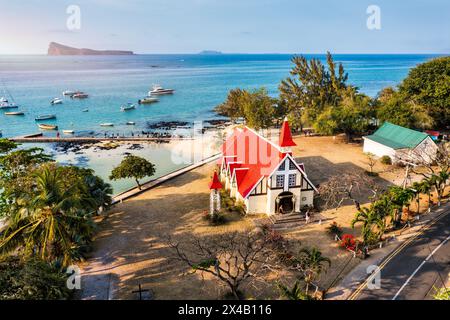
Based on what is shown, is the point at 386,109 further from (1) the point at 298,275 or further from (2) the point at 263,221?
(1) the point at 298,275

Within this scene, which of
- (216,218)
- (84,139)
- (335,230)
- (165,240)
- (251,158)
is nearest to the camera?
(165,240)

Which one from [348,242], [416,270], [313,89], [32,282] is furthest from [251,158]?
[313,89]

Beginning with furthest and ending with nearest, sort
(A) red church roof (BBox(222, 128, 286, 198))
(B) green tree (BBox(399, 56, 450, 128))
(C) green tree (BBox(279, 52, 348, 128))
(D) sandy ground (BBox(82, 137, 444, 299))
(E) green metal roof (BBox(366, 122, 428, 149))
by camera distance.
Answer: (C) green tree (BBox(279, 52, 348, 128)) → (B) green tree (BBox(399, 56, 450, 128)) → (E) green metal roof (BBox(366, 122, 428, 149)) → (A) red church roof (BBox(222, 128, 286, 198)) → (D) sandy ground (BBox(82, 137, 444, 299))

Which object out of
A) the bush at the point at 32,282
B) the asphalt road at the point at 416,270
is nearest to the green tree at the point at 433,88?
the asphalt road at the point at 416,270

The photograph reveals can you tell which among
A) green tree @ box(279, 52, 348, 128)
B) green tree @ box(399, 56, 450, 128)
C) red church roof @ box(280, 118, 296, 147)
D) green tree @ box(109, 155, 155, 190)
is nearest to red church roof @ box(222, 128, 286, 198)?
red church roof @ box(280, 118, 296, 147)

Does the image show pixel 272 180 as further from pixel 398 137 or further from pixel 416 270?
pixel 398 137

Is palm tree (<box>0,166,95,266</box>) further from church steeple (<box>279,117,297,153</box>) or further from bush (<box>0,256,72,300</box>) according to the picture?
church steeple (<box>279,117,297,153</box>)

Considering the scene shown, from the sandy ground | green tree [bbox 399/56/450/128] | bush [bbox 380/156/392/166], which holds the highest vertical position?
green tree [bbox 399/56/450/128]
